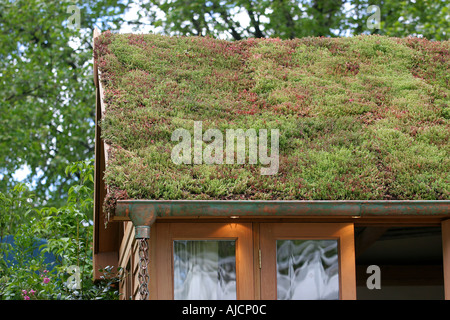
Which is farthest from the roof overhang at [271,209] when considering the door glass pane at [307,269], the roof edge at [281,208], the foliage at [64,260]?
the foliage at [64,260]

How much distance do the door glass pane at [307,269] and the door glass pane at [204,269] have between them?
1.58 feet

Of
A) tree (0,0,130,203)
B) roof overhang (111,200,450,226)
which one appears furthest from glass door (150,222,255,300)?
tree (0,0,130,203)

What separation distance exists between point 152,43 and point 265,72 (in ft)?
5.46

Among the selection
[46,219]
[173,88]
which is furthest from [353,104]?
[46,219]

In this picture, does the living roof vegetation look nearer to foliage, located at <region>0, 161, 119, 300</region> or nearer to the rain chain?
the rain chain

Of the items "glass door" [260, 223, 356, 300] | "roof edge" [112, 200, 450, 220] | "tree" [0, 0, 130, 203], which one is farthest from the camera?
"tree" [0, 0, 130, 203]

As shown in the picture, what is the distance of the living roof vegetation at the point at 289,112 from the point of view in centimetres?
624

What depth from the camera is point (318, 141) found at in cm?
702

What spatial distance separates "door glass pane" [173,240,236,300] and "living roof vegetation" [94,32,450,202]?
661mm

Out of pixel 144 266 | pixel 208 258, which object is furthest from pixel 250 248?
pixel 144 266

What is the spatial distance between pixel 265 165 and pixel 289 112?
1.22m

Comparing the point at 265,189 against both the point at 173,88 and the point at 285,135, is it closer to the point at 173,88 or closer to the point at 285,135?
the point at 285,135

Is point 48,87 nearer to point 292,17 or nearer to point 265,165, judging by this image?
point 292,17

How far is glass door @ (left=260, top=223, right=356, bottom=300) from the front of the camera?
649 centimetres
